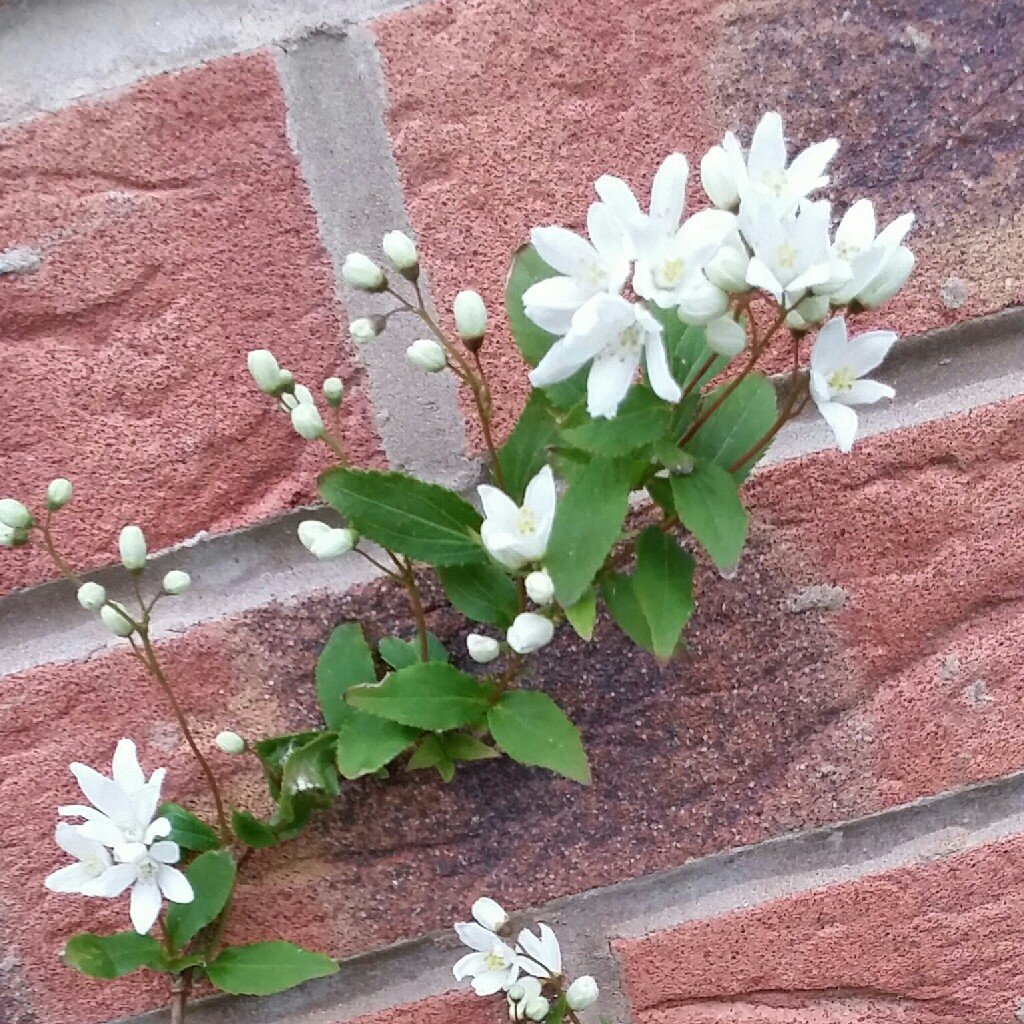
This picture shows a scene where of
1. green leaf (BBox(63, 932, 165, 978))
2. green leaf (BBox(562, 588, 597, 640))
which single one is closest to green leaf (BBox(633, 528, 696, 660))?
green leaf (BBox(562, 588, 597, 640))

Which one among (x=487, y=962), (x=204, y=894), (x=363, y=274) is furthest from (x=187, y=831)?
(x=363, y=274)

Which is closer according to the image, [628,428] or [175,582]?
[628,428]

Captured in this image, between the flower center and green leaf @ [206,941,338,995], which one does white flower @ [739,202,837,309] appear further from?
green leaf @ [206,941,338,995]

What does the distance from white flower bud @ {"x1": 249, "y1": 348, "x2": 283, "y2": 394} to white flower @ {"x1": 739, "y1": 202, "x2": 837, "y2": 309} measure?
16cm

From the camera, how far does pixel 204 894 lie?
1.30 ft

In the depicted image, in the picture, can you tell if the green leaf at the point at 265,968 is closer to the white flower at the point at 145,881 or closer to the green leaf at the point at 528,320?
the white flower at the point at 145,881

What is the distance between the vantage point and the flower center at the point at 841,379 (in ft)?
0.97

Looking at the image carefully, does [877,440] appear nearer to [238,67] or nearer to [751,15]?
[751,15]

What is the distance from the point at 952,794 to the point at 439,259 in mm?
318

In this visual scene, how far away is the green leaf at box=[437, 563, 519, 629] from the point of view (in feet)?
1.18

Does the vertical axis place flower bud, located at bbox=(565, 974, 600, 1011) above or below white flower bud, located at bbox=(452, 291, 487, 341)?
below

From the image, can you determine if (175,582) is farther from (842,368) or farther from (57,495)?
(842,368)

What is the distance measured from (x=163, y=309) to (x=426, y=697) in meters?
0.19

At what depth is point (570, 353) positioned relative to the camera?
10.1 inches
